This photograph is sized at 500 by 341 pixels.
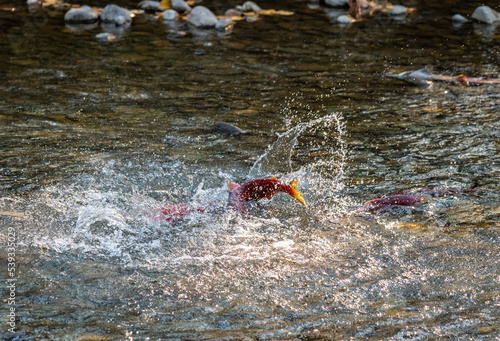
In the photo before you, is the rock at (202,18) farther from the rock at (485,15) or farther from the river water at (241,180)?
the rock at (485,15)

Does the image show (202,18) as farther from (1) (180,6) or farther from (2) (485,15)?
(2) (485,15)

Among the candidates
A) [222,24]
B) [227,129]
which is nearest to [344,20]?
[222,24]

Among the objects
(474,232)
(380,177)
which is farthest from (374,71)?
(474,232)

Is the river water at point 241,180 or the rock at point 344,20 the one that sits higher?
the rock at point 344,20

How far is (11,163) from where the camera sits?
555 cm

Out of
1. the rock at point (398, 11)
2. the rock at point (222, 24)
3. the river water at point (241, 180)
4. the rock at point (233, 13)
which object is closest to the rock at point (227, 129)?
the river water at point (241, 180)

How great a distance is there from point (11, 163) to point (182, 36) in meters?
6.57

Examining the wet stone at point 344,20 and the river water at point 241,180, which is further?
the wet stone at point 344,20

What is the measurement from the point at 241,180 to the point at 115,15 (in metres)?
8.50

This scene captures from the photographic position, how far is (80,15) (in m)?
12.6

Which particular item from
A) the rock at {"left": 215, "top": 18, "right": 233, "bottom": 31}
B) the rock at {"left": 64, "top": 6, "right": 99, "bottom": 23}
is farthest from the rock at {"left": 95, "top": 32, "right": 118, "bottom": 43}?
the rock at {"left": 215, "top": 18, "right": 233, "bottom": 31}

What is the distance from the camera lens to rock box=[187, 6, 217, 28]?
12531 mm

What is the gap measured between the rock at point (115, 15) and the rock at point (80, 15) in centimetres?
26

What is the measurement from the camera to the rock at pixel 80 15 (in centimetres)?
1254
